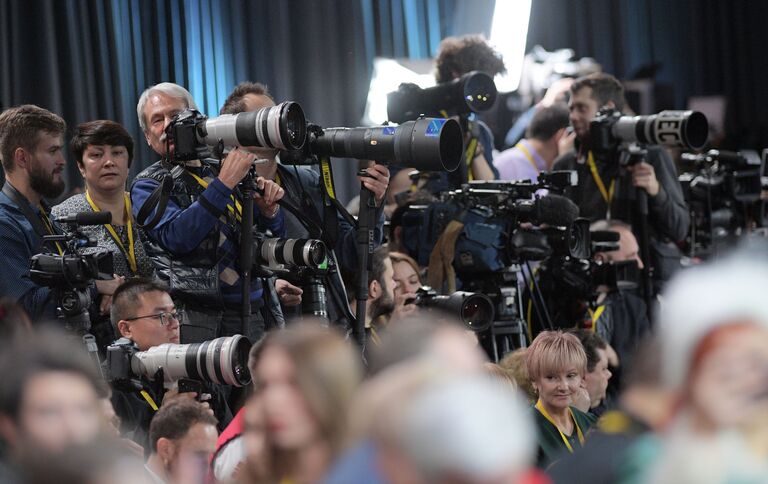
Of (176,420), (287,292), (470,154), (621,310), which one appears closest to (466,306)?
(287,292)

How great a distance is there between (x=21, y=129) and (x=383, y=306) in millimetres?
1298

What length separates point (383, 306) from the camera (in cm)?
405

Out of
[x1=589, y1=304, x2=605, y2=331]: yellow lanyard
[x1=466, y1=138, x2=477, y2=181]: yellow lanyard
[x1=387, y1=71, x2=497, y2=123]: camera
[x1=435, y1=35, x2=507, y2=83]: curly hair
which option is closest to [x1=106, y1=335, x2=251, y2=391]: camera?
[x1=387, y1=71, x2=497, y2=123]: camera

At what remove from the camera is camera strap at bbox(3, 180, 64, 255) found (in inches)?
141

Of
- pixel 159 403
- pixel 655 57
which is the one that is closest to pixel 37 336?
pixel 159 403

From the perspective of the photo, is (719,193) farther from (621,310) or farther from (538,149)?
(621,310)

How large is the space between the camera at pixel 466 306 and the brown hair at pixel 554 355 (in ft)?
0.59

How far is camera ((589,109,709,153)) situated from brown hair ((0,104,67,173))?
1.99 meters

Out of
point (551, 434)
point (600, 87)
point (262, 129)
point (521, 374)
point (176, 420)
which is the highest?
point (600, 87)

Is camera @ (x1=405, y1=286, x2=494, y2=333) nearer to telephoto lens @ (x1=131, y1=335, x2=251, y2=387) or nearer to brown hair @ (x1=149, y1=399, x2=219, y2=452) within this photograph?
telephoto lens @ (x1=131, y1=335, x2=251, y2=387)

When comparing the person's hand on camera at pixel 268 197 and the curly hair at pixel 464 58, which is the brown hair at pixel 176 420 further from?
the curly hair at pixel 464 58

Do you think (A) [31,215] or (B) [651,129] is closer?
(A) [31,215]

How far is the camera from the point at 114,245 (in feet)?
12.5

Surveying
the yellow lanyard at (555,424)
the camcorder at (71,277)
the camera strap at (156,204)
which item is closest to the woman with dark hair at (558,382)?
the yellow lanyard at (555,424)
